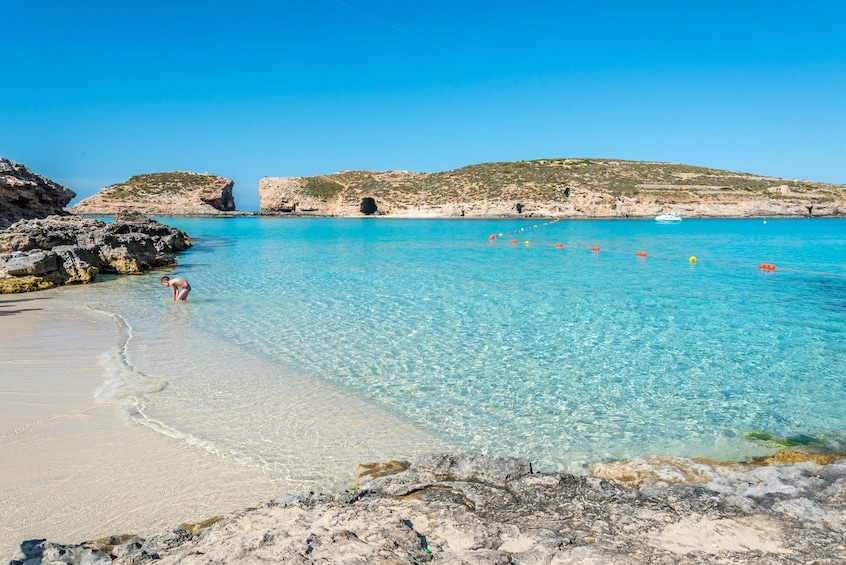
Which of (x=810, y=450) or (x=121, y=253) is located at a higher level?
(x=121, y=253)

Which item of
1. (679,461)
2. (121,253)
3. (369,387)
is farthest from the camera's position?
(121,253)

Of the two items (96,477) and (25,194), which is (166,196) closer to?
(25,194)

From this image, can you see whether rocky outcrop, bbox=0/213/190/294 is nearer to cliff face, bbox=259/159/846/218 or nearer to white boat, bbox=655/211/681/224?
white boat, bbox=655/211/681/224

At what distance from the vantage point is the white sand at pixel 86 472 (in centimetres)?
401

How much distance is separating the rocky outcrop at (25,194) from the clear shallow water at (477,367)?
10179 mm

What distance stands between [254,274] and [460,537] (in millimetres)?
17601

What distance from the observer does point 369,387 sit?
292 inches

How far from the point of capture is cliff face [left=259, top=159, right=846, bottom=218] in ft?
238

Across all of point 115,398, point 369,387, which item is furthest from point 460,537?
point 115,398

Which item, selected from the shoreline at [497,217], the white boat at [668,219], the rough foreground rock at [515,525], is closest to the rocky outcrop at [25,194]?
the rough foreground rock at [515,525]

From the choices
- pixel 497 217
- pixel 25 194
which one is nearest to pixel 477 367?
pixel 25 194

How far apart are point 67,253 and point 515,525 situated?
18155 mm

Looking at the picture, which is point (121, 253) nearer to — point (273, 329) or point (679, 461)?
point (273, 329)

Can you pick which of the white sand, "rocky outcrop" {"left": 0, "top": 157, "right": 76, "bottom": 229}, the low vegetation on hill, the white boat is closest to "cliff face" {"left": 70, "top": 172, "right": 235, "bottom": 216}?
the low vegetation on hill
